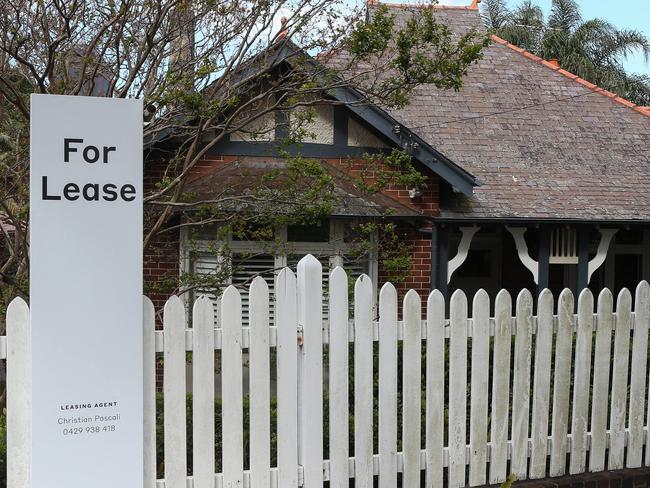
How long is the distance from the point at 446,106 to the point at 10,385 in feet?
28.0

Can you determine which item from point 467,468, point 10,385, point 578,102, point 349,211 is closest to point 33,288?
point 10,385

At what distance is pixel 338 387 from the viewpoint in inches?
166

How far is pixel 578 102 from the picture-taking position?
11.9 metres

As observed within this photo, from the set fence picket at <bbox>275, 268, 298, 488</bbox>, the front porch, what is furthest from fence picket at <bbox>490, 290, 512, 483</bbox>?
the front porch

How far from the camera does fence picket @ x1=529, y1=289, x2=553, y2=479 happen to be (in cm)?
465

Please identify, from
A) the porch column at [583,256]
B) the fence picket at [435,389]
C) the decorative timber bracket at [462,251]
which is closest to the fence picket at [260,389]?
the fence picket at [435,389]

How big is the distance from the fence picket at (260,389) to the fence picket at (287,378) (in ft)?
0.23

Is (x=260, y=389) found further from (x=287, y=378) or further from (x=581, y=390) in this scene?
(x=581, y=390)

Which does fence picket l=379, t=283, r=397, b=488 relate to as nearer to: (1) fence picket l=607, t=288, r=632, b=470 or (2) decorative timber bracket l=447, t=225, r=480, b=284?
(1) fence picket l=607, t=288, r=632, b=470

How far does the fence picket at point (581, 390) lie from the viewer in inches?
187

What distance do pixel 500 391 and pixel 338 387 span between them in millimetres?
1042

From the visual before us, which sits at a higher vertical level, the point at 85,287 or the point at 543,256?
the point at 85,287

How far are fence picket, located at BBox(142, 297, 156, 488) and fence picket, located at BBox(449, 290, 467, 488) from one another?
1704mm

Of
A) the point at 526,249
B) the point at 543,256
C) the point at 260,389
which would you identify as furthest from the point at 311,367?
the point at 543,256
